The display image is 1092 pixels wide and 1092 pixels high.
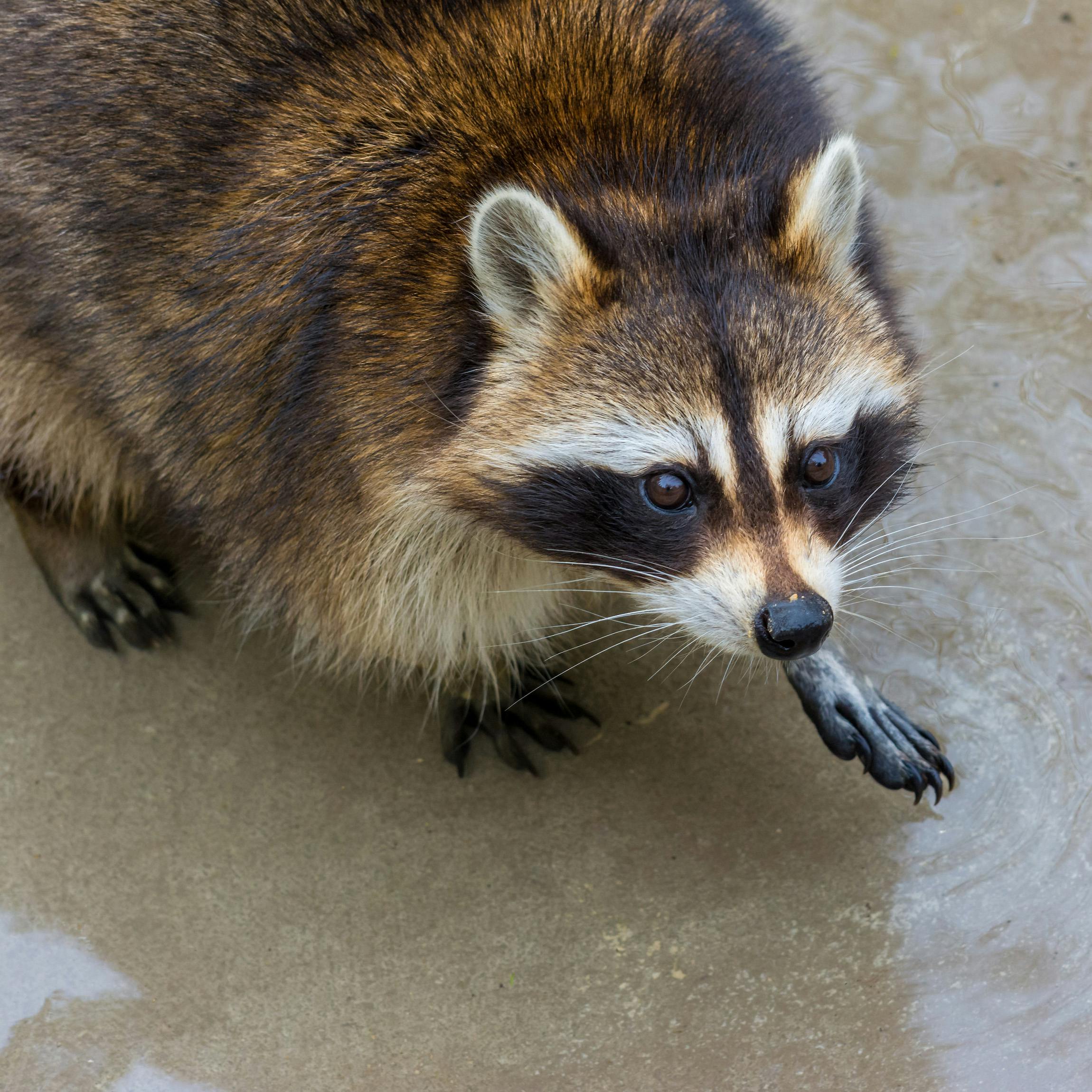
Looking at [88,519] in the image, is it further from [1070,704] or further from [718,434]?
[1070,704]

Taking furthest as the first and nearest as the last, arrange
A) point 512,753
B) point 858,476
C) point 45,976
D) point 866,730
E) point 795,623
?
point 512,753
point 866,730
point 45,976
point 858,476
point 795,623

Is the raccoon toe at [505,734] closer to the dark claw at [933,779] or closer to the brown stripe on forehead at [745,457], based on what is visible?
the dark claw at [933,779]

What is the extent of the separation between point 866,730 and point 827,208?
1.26 meters

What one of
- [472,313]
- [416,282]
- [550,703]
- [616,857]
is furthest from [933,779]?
[416,282]

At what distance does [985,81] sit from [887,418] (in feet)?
7.75

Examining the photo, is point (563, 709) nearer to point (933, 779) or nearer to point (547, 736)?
point (547, 736)

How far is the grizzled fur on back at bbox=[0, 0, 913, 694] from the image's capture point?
8.66 feet

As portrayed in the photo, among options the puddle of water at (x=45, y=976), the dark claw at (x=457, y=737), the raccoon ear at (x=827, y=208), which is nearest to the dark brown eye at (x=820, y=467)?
the raccoon ear at (x=827, y=208)

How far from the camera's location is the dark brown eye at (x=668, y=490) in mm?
2617

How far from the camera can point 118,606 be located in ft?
12.3

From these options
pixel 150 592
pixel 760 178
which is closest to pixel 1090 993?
pixel 760 178

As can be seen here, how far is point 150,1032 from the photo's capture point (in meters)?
3.03

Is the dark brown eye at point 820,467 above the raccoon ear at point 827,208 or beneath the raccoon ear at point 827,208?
beneath

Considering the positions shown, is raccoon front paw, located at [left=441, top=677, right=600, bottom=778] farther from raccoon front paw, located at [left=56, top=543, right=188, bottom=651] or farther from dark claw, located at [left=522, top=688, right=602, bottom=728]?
raccoon front paw, located at [left=56, top=543, right=188, bottom=651]
